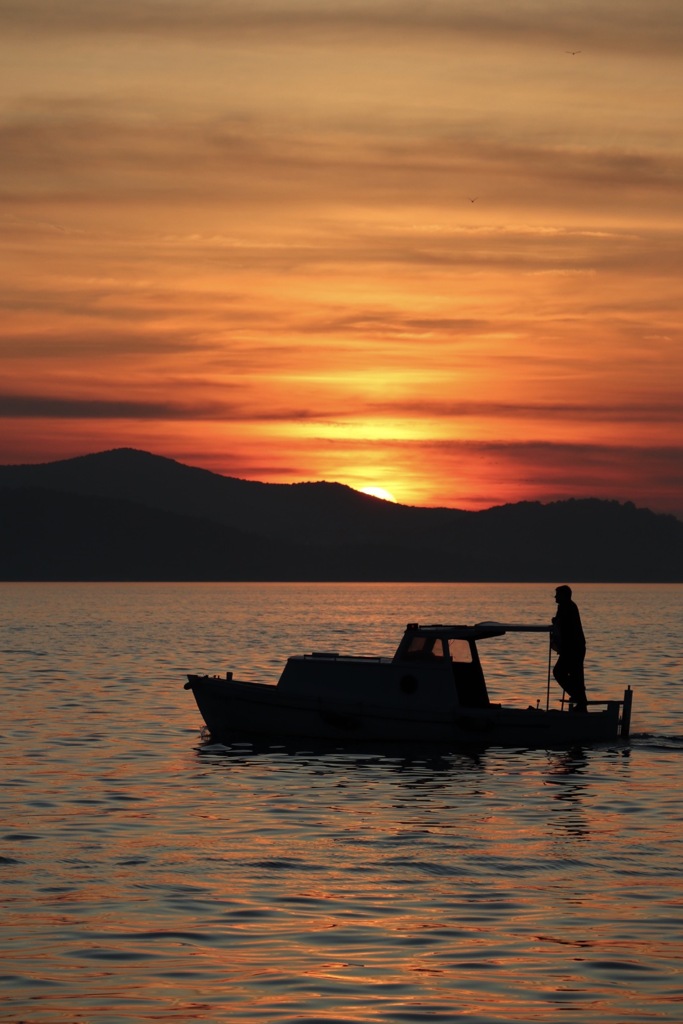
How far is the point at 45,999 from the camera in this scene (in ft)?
44.6

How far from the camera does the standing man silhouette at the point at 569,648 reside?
3525cm

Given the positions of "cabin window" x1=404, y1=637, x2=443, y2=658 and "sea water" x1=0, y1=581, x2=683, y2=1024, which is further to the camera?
"cabin window" x1=404, y1=637, x2=443, y2=658

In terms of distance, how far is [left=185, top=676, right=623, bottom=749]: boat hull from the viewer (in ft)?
114

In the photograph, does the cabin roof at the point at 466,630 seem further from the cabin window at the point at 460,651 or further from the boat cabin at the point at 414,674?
the cabin window at the point at 460,651

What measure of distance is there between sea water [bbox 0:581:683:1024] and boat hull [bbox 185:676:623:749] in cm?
62

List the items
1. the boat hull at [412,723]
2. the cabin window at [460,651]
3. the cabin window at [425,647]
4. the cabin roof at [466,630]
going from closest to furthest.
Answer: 1. the boat hull at [412,723]
2. the cabin roof at [466,630]
3. the cabin window at [425,647]
4. the cabin window at [460,651]

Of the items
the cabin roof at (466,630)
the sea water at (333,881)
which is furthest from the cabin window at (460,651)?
the sea water at (333,881)

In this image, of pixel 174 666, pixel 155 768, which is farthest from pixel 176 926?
pixel 174 666

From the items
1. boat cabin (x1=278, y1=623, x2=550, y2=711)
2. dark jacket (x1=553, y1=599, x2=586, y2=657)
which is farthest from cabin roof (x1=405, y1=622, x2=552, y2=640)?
dark jacket (x1=553, y1=599, x2=586, y2=657)

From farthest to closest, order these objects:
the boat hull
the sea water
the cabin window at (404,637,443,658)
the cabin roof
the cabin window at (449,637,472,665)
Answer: the cabin window at (449,637,472,665) → the cabin window at (404,637,443,658) → the cabin roof → the boat hull → the sea water

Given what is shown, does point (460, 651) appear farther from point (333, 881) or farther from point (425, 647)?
point (333, 881)

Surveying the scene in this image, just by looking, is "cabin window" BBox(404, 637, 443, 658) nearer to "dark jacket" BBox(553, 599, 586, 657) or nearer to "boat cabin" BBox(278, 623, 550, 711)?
"boat cabin" BBox(278, 623, 550, 711)

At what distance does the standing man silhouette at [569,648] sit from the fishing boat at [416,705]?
383 mm

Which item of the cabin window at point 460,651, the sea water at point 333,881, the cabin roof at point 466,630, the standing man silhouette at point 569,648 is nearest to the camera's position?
the sea water at point 333,881
